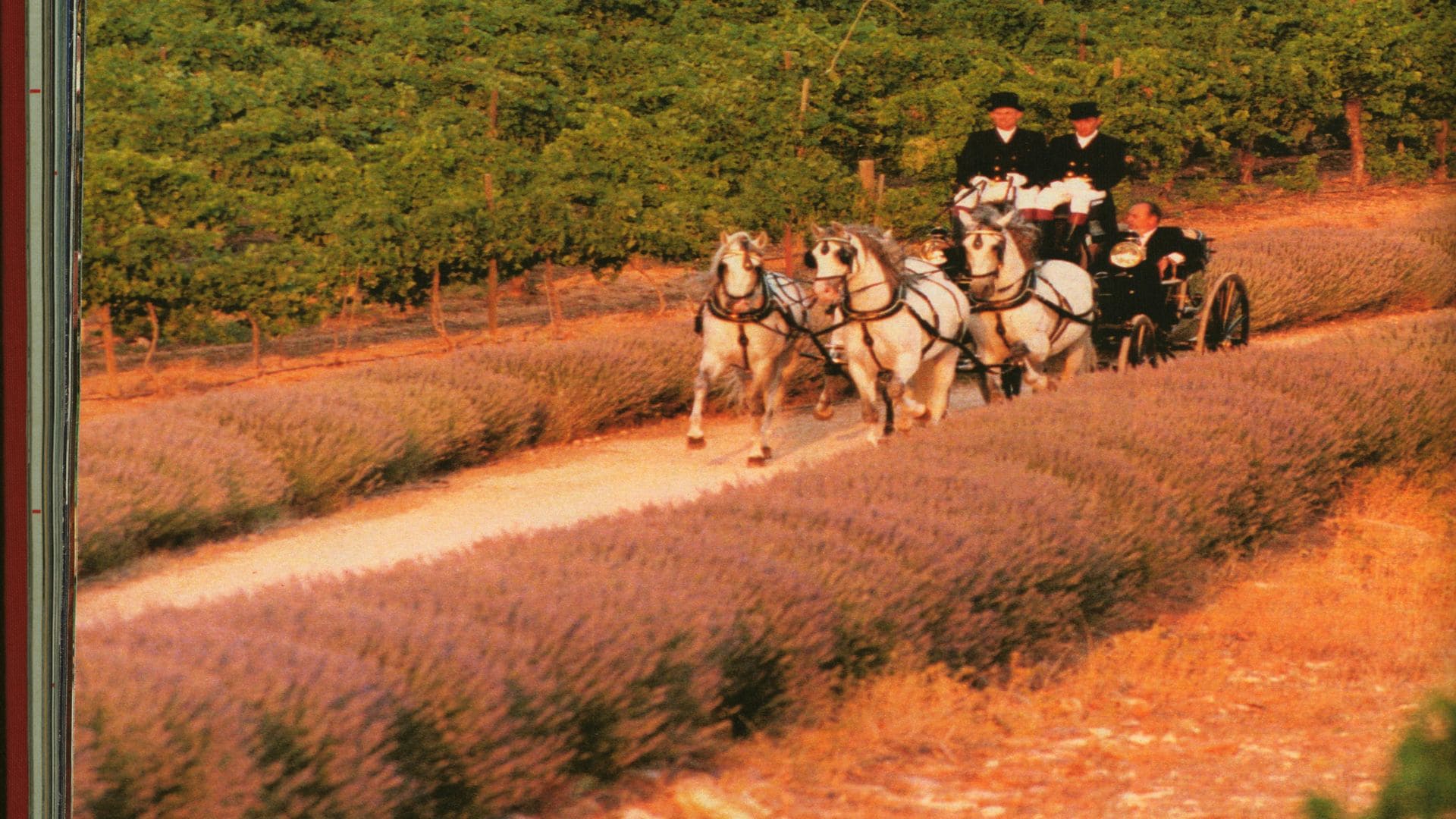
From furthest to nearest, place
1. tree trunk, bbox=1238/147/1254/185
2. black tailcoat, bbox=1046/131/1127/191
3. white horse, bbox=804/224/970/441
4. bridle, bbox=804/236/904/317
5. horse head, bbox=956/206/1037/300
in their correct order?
1. tree trunk, bbox=1238/147/1254/185
2. black tailcoat, bbox=1046/131/1127/191
3. horse head, bbox=956/206/1037/300
4. white horse, bbox=804/224/970/441
5. bridle, bbox=804/236/904/317

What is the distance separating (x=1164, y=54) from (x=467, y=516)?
14.5 m

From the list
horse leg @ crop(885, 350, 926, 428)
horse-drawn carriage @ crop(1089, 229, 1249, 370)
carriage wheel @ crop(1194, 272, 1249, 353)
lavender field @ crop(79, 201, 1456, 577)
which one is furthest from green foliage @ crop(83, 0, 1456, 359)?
horse leg @ crop(885, 350, 926, 428)

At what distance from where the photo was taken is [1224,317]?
11.1 m

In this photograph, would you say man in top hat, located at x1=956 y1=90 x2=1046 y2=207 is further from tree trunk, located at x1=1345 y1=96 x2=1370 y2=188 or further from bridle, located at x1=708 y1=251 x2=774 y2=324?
tree trunk, located at x1=1345 y1=96 x2=1370 y2=188

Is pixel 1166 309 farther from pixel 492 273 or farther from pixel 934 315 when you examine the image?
pixel 492 273

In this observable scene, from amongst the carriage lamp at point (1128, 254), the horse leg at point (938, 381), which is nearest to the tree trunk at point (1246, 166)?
the carriage lamp at point (1128, 254)

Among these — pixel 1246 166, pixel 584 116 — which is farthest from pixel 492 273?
pixel 1246 166

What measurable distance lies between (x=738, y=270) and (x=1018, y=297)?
1770mm

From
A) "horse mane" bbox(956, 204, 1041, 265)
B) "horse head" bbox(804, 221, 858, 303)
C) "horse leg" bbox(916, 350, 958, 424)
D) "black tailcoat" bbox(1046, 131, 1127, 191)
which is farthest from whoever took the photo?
"black tailcoat" bbox(1046, 131, 1127, 191)

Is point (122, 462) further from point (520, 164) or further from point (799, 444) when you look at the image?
point (520, 164)

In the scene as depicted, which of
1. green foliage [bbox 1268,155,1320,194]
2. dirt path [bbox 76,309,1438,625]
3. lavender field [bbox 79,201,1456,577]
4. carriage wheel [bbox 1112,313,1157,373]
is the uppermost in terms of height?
green foliage [bbox 1268,155,1320,194]

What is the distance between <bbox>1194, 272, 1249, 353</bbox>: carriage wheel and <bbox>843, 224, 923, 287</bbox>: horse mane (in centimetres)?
240

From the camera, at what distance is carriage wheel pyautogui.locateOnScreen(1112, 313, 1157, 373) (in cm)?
1025

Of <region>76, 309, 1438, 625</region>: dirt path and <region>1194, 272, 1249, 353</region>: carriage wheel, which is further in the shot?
<region>1194, 272, 1249, 353</region>: carriage wheel
